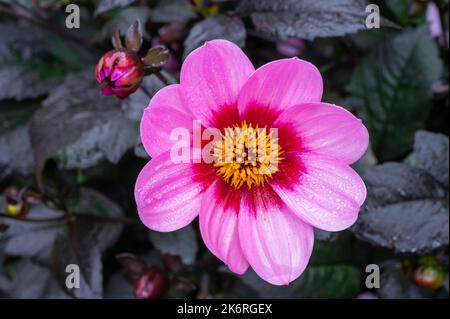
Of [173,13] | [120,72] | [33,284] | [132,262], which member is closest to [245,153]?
[120,72]

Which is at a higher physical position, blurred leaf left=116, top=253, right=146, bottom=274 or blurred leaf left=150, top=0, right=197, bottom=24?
blurred leaf left=150, top=0, right=197, bottom=24

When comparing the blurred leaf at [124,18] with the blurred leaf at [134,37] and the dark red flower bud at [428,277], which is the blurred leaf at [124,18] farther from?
the dark red flower bud at [428,277]

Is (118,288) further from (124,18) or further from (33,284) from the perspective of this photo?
(124,18)

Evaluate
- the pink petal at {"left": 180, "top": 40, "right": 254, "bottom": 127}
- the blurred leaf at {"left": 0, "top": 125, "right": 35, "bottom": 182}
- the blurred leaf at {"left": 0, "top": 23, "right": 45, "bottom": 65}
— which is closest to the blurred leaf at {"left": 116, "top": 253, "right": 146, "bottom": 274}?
the blurred leaf at {"left": 0, "top": 125, "right": 35, "bottom": 182}

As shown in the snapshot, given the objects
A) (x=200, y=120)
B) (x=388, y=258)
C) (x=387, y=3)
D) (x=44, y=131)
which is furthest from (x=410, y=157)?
(x=44, y=131)

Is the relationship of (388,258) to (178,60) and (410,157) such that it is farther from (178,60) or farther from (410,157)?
(178,60)

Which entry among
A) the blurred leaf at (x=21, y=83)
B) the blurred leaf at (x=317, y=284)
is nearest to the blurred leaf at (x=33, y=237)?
the blurred leaf at (x=21, y=83)

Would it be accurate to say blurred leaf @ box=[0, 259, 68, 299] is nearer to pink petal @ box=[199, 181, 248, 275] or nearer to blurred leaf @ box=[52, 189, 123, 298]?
blurred leaf @ box=[52, 189, 123, 298]
